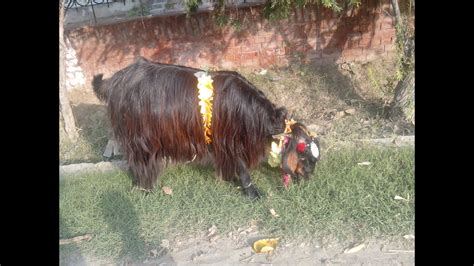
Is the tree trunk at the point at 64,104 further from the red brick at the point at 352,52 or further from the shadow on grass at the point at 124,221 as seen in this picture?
the red brick at the point at 352,52

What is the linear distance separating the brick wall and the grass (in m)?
2.33

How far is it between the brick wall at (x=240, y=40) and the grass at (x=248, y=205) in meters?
2.33

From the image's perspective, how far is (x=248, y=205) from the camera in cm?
425

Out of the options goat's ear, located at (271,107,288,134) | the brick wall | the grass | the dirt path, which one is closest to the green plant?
the brick wall

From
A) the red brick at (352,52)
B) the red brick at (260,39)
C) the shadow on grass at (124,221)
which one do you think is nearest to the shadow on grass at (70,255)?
the shadow on grass at (124,221)

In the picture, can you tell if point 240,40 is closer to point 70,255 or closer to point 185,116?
point 185,116

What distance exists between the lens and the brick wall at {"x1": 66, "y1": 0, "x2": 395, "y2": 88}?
6.54m

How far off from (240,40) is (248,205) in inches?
128

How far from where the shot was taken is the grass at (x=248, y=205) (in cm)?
387

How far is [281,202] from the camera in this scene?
13.9ft

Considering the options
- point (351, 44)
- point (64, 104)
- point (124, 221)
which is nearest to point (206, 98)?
point (124, 221)
